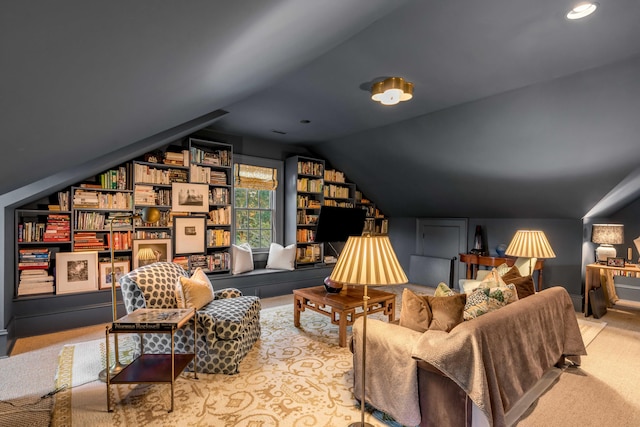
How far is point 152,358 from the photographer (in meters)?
2.54

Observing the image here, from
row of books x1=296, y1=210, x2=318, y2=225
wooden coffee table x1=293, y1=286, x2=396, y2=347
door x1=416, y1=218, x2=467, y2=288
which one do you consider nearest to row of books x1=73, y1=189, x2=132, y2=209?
wooden coffee table x1=293, y1=286, x2=396, y2=347

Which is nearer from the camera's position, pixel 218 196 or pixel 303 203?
pixel 218 196

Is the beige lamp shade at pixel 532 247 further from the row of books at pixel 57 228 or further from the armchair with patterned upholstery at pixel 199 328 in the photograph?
the row of books at pixel 57 228

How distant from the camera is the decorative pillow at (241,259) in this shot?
16.3ft

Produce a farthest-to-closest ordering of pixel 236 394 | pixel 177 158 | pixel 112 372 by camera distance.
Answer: pixel 177 158
pixel 112 372
pixel 236 394

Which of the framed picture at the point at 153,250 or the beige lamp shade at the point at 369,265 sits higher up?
the beige lamp shade at the point at 369,265

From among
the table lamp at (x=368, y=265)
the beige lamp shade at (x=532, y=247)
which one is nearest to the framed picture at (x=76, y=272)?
the table lamp at (x=368, y=265)

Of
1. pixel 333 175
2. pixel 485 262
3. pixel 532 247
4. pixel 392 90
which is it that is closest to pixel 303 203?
pixel 333 175

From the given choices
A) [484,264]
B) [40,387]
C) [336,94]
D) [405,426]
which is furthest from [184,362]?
[484,264]

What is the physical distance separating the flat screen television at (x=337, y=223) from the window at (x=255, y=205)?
42.7 inches

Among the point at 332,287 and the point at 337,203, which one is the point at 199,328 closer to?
the point at 332,287

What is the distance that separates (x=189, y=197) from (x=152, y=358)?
250 centimetres

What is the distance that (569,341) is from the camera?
279 cm

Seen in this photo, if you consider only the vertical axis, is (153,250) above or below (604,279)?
above
